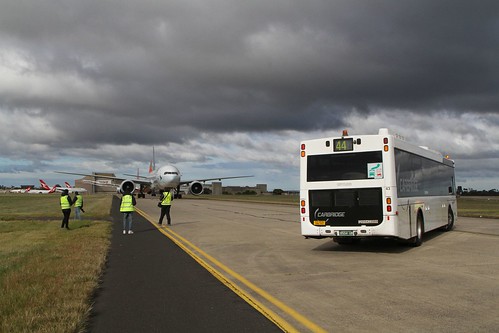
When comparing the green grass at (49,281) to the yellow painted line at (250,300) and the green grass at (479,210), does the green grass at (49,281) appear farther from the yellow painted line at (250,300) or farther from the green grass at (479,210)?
the green grass at (479,210)

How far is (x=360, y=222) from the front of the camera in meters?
11.6

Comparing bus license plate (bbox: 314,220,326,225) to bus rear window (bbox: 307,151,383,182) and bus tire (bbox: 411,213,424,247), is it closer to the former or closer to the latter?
bus rear window (bbox: 307,151,383,182)

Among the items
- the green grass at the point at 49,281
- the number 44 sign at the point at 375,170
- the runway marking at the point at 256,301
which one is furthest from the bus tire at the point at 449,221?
the green grass at the point at 49,281

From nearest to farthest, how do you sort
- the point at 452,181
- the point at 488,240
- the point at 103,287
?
1. the point at 103,287
2. the point at 488,240
3. the point at 452,181

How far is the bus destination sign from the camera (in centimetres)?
1208

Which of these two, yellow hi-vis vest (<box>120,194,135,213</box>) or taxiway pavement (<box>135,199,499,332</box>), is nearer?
taxiway pavement (<box>135,199,499,332</box>)

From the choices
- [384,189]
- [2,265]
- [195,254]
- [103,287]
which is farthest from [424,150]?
[2,265]

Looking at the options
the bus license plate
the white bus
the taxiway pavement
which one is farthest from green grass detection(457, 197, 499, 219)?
the bus license plate

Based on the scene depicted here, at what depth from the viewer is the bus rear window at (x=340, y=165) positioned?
38.6ft

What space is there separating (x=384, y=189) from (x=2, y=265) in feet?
28.7

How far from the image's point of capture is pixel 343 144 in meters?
12.2

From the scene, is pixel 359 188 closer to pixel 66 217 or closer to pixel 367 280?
pixel 367 280

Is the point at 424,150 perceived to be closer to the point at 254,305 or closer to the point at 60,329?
the point at 254,305

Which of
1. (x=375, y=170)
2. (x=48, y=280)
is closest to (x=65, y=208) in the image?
(x=48, y=280)
